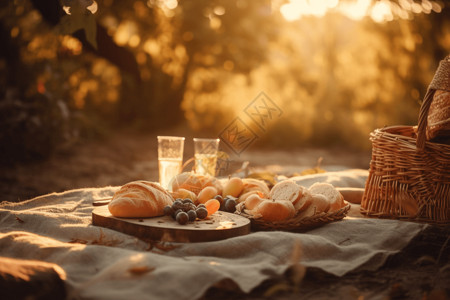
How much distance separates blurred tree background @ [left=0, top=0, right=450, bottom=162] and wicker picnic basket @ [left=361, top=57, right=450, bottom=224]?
223 inches

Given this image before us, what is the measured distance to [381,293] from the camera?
147 centimetres

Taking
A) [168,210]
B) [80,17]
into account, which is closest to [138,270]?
[168,210]

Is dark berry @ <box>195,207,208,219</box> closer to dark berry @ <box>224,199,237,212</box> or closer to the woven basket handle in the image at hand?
dark berry @ <box>224,199,237,212</box>

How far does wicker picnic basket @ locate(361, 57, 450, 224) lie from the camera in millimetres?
2086

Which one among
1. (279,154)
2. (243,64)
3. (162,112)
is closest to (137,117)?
(162,112)

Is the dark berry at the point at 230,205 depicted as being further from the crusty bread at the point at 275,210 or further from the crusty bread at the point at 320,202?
the crusty bread at the point at 320,202

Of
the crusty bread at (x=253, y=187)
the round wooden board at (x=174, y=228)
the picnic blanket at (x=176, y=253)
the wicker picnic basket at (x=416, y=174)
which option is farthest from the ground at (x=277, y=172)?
the crusty bread at (x=253, y=187)

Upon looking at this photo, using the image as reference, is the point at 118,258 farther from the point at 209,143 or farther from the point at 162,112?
the point at 162,112

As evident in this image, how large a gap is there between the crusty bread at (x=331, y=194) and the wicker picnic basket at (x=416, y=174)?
0.27 metres

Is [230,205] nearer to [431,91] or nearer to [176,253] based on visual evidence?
[176,253]

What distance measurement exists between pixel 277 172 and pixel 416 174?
1.87m

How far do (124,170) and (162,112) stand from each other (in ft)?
11.6

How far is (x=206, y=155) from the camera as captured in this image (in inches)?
104

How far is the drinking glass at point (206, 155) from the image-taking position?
260 centimetres
